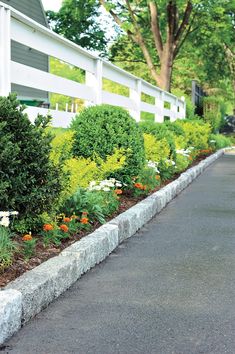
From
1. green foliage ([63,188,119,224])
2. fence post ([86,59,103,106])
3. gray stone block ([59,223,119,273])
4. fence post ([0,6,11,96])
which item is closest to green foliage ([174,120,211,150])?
fence post ([86,59,103,106])

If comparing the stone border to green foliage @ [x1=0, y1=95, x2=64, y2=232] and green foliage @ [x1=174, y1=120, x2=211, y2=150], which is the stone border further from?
green foliage @ [x1=174, y1=120, x2=211, y2=150]

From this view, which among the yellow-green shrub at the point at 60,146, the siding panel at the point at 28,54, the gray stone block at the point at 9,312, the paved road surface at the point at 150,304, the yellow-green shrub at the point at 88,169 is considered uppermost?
the siding panel at the point at 28,54

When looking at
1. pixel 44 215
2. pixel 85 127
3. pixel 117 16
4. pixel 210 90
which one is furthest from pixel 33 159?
pixel 210 90

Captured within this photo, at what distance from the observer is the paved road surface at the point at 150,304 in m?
3.46

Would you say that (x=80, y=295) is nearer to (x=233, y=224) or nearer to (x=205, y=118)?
(x=233, y=224)

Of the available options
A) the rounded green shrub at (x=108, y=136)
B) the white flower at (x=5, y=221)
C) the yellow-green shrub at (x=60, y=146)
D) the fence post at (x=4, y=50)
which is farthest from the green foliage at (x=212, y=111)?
the white flower at (x=5, y=221)

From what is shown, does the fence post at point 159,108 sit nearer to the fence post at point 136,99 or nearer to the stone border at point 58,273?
the fence post at point 136,99

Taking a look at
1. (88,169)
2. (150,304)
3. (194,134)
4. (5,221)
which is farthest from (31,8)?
(150,304)

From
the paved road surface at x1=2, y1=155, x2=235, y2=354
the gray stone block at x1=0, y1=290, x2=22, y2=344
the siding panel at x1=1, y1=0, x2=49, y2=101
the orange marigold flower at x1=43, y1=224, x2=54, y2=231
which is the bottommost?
the paved road surface at x1=2, y1=155, x2=235, y2=354

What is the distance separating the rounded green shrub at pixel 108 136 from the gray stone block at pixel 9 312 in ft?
14.2

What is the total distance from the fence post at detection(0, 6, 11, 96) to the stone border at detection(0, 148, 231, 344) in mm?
1663

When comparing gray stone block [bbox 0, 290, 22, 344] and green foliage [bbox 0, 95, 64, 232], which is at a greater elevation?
green foliage [bbox 0, 95, 64, 232]

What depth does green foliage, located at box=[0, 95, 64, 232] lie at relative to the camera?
15.0ft

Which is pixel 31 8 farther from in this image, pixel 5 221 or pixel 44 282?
pixel 44 282
